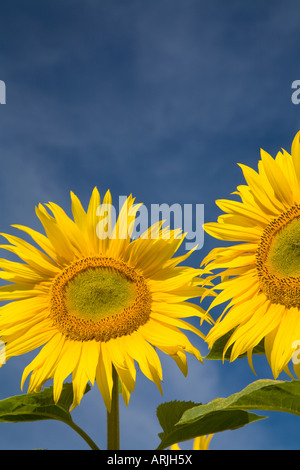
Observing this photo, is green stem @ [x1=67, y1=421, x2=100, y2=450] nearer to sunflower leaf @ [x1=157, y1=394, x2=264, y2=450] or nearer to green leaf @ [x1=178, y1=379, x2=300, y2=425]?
sunflower leaf @ [x1=157, y1=394, x2=264, y2=450]

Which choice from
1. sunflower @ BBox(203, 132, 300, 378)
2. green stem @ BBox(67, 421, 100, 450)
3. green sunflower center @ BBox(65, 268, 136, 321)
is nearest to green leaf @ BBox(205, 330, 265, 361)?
sunflower @ BBox(203, 132, 300, 378)

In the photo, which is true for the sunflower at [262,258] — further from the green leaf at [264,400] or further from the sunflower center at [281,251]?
the green leaf at [264,400]

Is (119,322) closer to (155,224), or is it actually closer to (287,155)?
(155,224)

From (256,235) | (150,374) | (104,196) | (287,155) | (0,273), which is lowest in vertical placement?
(150,374)

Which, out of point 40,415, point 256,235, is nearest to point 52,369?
point 40,415

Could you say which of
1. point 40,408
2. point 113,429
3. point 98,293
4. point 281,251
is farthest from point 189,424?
point 281,251
